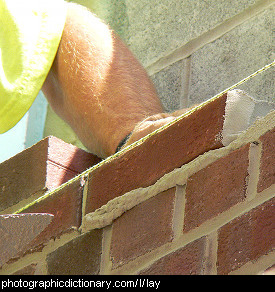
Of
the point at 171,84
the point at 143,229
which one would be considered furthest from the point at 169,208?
the point at 171,84

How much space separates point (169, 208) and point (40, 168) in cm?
33

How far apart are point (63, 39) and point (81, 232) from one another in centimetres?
39

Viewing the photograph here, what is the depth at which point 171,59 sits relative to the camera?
56.4 inches

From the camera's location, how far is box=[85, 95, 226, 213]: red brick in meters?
0.81

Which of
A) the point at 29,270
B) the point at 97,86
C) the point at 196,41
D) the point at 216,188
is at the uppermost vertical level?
the point at 196,41

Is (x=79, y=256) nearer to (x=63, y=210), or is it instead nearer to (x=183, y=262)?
(x=63, y=210)

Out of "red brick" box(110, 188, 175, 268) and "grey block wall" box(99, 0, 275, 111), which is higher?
"grey block wall" box(99, 0, 275, 111)

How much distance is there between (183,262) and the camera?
76 centimetres

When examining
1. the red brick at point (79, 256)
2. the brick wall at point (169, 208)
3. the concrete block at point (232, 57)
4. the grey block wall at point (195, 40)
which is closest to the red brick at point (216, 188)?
the brick wall at point (169, 208)

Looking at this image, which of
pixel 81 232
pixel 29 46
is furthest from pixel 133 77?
pixel 81 232

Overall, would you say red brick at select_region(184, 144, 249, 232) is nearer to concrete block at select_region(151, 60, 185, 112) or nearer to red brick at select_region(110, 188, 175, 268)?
red brick at select_region(110, 188, 175, 268)

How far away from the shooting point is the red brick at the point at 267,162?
28.1 inches

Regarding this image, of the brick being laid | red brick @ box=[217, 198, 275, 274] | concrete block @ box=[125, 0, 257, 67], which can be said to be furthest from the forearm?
red brick @ box=[217, 198, 275, 274]

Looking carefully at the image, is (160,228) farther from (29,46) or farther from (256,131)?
(29,46)
